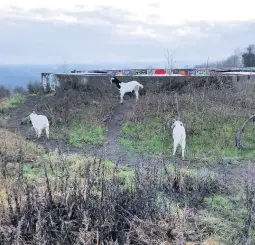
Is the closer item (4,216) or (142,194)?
(4,216)

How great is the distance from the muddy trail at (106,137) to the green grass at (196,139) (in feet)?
1.07

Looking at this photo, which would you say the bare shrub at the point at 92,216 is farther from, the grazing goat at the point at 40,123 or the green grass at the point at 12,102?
the green grass at the point at 12,102

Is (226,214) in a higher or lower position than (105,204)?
lower

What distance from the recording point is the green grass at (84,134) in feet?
36.7

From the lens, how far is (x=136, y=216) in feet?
15.0

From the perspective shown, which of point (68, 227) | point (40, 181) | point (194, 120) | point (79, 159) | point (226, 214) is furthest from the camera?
point (194, 120)

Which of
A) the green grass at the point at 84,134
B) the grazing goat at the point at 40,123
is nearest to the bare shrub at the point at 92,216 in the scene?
the green grass at the point at 84,134

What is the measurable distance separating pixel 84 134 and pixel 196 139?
2.94 meters

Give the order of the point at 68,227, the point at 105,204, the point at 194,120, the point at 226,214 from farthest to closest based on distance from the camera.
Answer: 1. the point at 194,120
2. the point at 226,214
3. the point at 105,204
4. the point at 68,227

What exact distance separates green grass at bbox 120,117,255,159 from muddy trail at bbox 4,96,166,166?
1.07ft

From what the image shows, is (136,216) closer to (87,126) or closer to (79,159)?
(79,159)

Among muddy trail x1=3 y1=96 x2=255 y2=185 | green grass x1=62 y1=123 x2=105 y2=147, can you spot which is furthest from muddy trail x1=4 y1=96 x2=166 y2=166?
green grass x1=62 y1=123 x2=105 y2=147

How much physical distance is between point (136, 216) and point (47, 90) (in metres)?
14.1

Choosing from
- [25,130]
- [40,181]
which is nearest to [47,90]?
[25,130]
